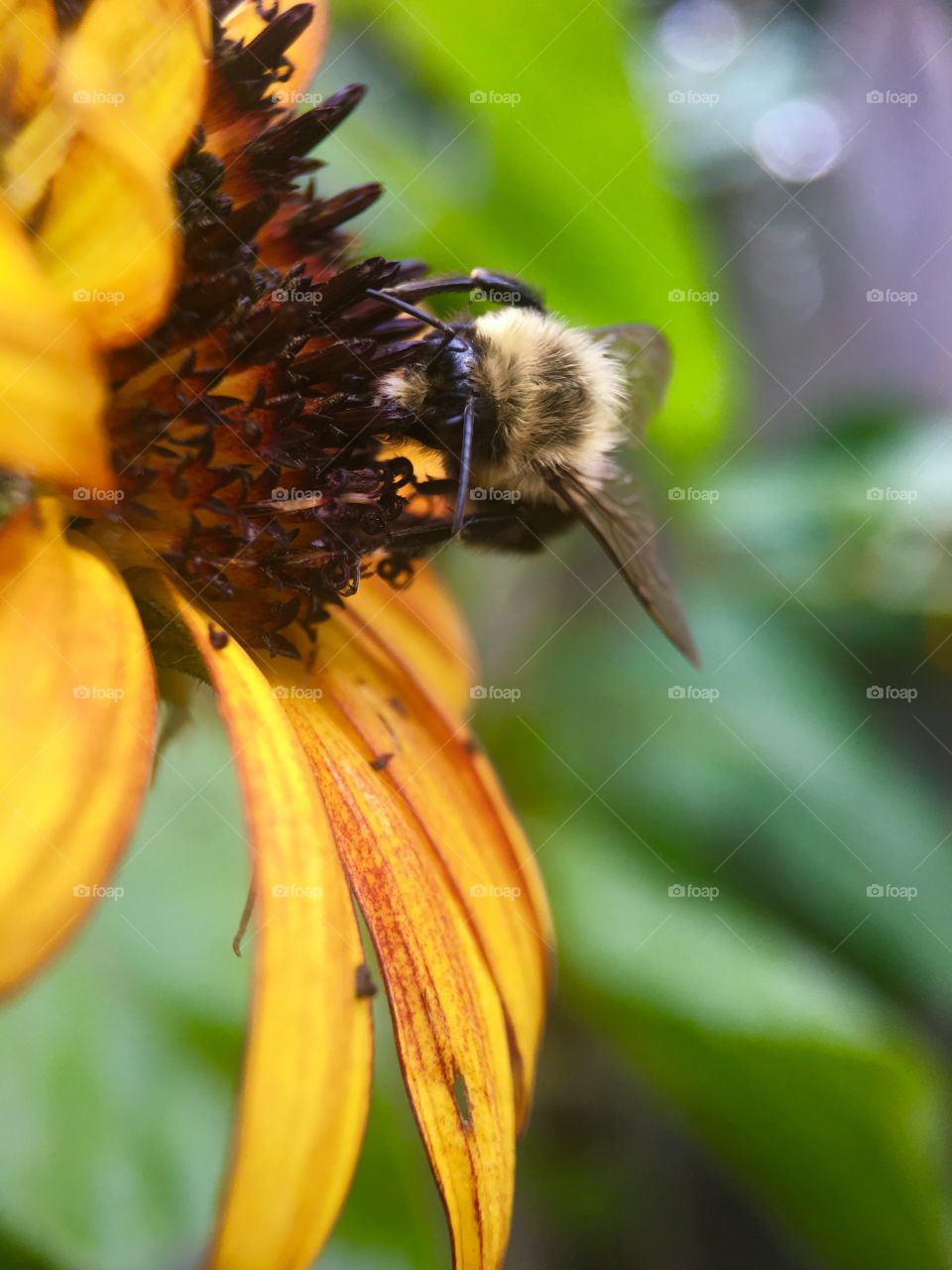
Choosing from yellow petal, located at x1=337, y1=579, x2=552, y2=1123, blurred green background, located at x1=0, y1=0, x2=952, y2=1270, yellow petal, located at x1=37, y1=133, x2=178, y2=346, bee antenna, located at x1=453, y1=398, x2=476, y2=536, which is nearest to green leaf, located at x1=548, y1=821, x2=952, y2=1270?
blurred green background, located at x1=0, y1=0, x2=952, y2=1270

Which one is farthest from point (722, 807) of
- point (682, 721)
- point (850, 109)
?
point (850, 109)

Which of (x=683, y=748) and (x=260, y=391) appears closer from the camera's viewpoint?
(x=260, y=391)

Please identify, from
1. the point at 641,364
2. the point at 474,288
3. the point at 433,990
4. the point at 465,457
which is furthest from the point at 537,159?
the point at 433,990

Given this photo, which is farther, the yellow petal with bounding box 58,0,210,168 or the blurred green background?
the blurred green background

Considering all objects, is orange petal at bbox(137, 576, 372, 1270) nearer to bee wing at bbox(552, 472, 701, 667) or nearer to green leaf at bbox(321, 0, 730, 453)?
bee wing at bbox(552, 472, 701, 667)

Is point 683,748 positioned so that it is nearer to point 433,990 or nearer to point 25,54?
point 433,990

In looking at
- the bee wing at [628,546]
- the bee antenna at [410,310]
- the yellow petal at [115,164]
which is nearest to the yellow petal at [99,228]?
the yellow petal at [115,164]

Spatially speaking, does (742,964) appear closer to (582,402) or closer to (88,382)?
(582,402)
